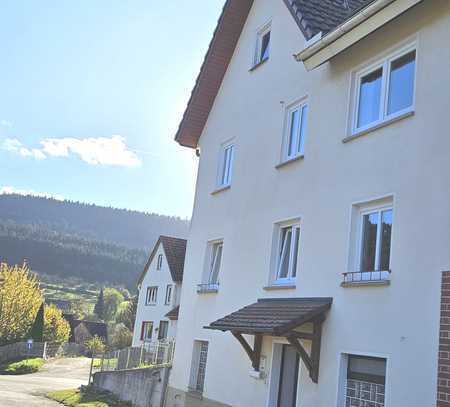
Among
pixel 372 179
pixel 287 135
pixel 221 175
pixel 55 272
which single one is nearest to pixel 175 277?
pixel 221 175

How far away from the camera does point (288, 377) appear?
11391mm

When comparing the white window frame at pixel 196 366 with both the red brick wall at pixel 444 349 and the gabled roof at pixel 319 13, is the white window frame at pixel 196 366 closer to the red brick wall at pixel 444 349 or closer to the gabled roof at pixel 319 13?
the red brick wall at pixel 444 349

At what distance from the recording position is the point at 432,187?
8641 mm

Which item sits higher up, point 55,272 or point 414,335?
point 55,272

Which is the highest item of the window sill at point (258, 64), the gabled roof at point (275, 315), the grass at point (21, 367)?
the window sill at point (258, 64)

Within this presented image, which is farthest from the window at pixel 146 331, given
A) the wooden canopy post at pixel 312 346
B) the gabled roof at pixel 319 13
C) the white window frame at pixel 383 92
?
the white window frame at pixel 383 92

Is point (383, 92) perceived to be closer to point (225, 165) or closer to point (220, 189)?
point (220, 189)

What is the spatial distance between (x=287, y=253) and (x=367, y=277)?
2.92 meters

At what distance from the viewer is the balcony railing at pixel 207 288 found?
14599mm

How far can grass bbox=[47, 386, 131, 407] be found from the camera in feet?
65.8

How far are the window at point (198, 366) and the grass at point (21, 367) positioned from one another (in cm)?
2869

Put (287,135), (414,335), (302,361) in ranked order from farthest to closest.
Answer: (287,135) → (302,361) → (414,335)

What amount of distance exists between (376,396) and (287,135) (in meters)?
6.09

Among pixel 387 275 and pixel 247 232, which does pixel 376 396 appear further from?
pixel 247 232
